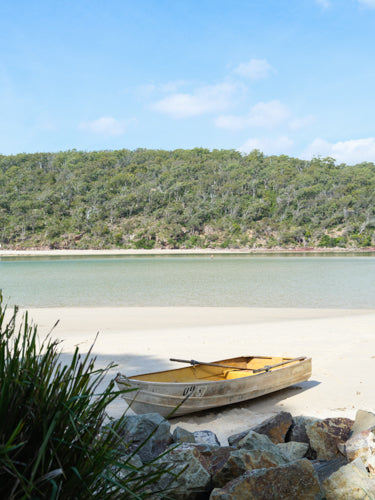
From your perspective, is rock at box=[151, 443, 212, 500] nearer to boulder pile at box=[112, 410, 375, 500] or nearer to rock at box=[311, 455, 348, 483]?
boulder pile at box=[112, 410, 375, 500]

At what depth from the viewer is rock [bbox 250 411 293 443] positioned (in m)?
3.95

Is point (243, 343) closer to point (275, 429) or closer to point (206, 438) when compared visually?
point (275, 429)

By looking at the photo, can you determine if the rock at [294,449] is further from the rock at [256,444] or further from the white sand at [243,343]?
the white sand at [243,343]

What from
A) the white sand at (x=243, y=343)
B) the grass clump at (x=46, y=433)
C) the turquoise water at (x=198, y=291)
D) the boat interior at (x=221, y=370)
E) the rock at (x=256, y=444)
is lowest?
the turquoise water at (x=198, y=291)

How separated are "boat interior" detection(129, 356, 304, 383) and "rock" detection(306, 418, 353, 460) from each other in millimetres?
1818

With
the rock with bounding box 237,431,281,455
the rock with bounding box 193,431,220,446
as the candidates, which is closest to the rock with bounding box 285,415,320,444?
the rock with bounding box 237,431,281,455

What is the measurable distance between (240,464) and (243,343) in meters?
6.91

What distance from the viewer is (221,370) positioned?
20.5ft

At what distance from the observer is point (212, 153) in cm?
13225

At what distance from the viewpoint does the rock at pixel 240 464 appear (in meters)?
2.95

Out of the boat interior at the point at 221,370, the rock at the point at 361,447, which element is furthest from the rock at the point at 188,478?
the boat interior at the point at 221,370

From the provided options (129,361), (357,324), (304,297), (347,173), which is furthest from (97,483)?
(347,173)

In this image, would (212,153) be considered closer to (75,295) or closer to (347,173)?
(347,173)

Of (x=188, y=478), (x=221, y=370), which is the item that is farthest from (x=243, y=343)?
(x=188, y=478)
